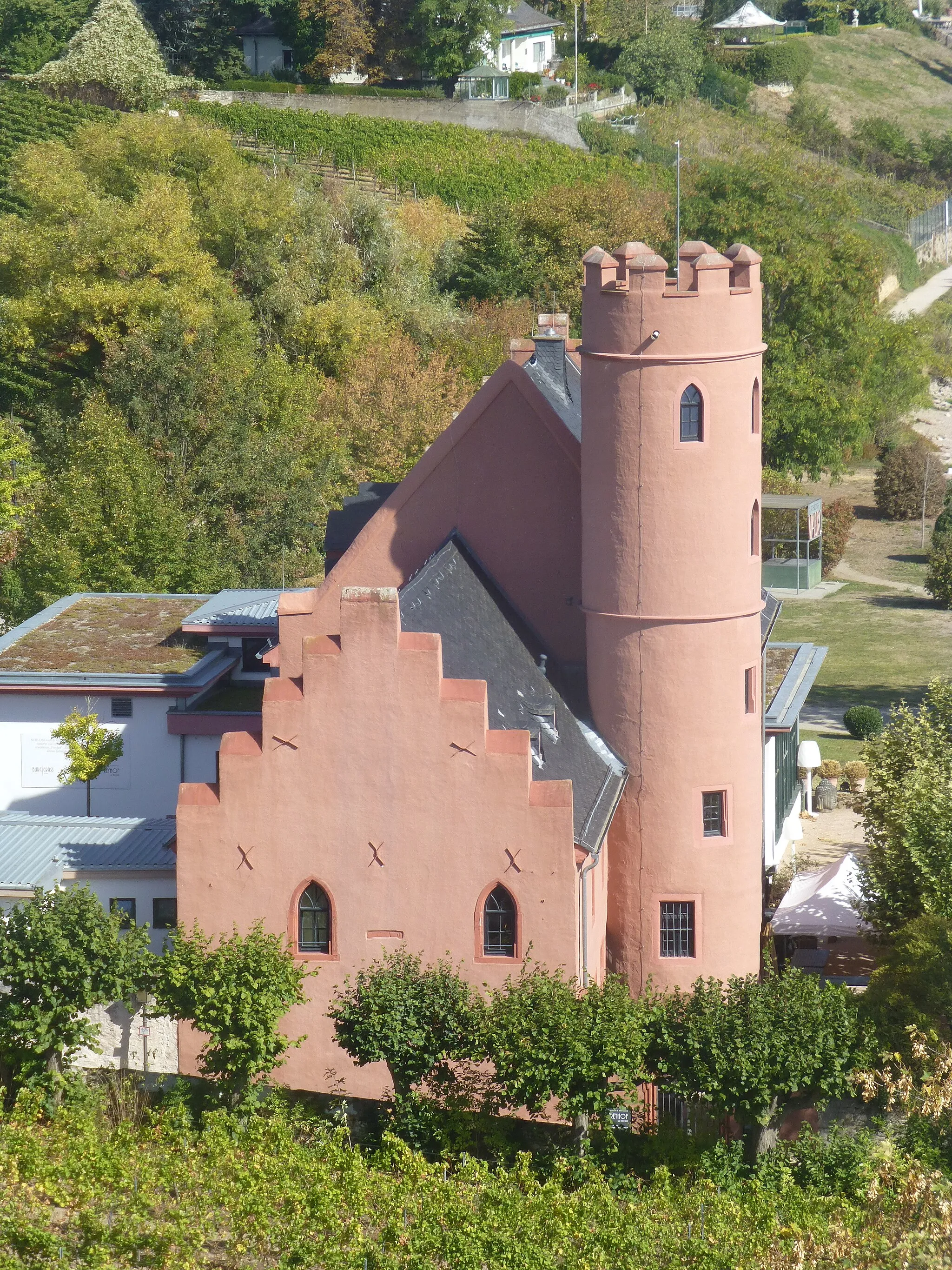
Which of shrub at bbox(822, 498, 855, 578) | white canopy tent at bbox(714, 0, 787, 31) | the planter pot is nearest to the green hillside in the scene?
shrub at bbox(822, 498, 855, 578)

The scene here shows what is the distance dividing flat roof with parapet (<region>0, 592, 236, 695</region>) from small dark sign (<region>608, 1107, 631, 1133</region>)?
1523 centimetres

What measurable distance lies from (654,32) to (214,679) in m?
109

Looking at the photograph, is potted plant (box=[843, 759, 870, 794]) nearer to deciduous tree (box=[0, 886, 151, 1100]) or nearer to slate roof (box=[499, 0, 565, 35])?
deciduous tree (box=[0, 886, 151, 1100])

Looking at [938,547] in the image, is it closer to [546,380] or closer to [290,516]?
[290,516]

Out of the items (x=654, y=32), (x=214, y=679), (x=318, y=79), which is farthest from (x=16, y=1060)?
(x=654, y=32)

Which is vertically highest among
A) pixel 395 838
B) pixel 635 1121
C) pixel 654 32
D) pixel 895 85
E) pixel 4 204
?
pixel 895 85

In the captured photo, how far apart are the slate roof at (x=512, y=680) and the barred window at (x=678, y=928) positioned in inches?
90.9

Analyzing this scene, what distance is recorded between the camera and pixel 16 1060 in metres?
30.2

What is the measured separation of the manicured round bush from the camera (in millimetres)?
56219

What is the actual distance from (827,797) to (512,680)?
20.0m

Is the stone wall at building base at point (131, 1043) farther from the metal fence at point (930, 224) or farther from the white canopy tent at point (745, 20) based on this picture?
the white canopy tent at point (745, 20)

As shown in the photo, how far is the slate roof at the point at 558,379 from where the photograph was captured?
35750 millimetres

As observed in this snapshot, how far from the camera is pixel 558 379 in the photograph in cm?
3781

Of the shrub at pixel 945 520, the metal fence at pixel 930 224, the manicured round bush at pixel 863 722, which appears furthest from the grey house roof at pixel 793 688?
the metal fence at pixel 930 224
